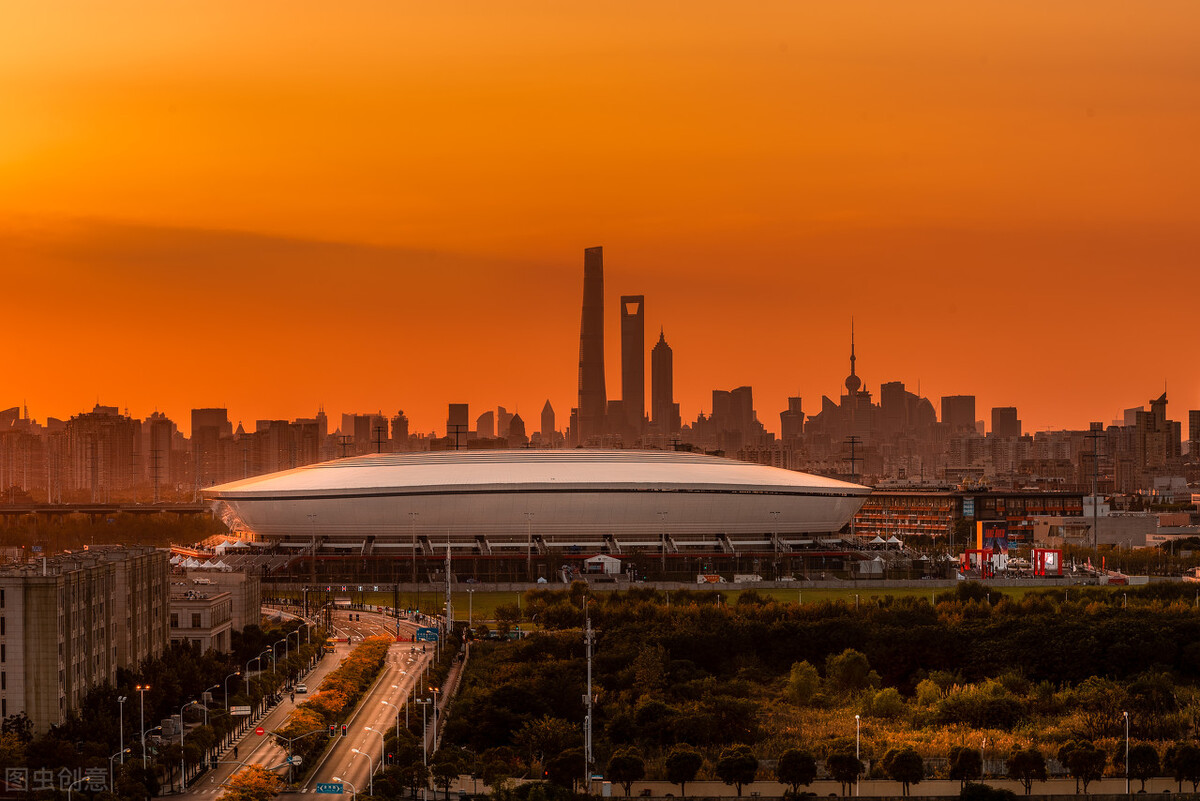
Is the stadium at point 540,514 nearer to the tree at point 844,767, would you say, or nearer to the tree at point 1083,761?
the tree at point 1083,761

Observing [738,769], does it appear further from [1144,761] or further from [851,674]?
[851,674]

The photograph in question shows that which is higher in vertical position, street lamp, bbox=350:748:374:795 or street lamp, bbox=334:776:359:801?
street lamp, bbox=350:748:374:795

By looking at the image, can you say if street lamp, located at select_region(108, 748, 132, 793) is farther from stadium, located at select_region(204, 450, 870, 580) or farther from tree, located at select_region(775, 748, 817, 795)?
stadium, located at select_region(204, 450, 870, 580)

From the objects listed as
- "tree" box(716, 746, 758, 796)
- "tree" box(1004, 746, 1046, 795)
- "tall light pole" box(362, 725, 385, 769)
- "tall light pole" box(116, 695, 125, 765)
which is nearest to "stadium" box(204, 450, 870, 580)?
"tall light pole" box(116, 695, 125, 765)

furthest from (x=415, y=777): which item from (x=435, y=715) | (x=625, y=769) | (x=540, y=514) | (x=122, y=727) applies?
(x=540, y=514)

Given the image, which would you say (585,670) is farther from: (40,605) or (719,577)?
(719,577)

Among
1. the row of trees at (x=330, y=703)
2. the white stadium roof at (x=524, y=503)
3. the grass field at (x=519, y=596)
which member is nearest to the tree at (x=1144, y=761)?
the row of trees at (x=330, y=703)
